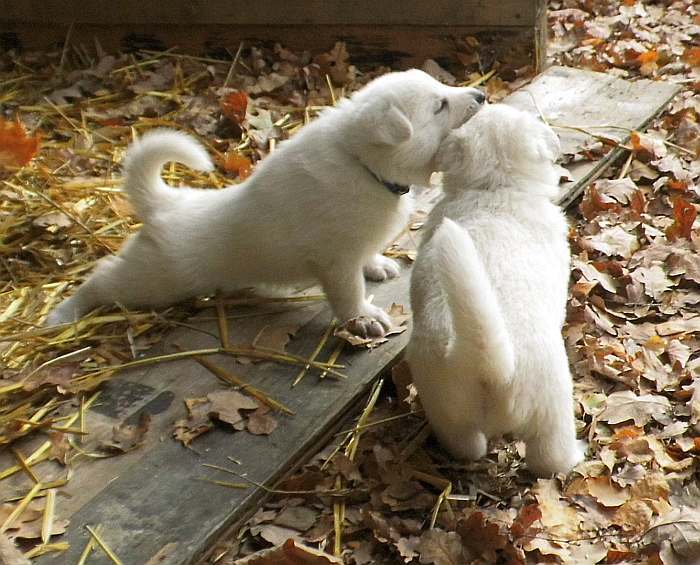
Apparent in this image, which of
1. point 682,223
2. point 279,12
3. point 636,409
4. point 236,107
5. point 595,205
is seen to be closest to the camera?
point 636,409

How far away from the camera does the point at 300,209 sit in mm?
3590

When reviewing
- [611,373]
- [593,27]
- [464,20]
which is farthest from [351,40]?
[611,373]

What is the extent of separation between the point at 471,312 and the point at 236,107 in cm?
317

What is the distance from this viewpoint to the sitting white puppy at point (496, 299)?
8.13 ft

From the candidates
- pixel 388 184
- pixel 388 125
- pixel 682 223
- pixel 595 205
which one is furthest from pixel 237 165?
pixel 682 223

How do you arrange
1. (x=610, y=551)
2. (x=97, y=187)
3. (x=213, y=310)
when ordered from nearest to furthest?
(x=610, y=551) < (x=213, y=310) < (x=97, y=187)

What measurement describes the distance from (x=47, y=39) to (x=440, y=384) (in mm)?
4592

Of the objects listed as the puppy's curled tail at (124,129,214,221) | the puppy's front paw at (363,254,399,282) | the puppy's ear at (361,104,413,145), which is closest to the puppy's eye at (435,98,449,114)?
the puppy's ear at (361,104,413,145)

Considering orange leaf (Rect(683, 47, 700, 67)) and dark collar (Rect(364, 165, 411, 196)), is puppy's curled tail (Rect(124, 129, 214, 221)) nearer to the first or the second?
dark collar (Rect(364, 165, 411, 196))

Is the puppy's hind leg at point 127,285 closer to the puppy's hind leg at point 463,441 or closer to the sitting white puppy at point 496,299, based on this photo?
the sitting white puppy at point 496,299

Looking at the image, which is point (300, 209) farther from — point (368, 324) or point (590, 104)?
point (590, 104)

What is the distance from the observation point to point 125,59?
601 cm

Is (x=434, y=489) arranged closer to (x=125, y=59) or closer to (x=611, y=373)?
(x=611, y=373)

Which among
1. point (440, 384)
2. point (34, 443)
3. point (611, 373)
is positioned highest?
point (440, 384)
